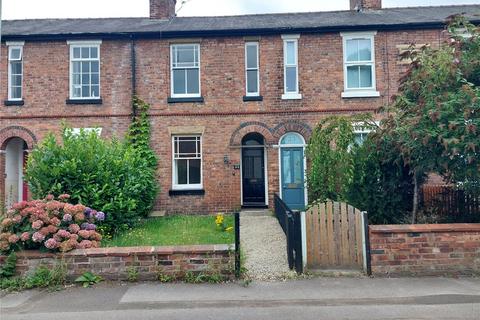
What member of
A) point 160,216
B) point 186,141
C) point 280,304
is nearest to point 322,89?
point 186,141

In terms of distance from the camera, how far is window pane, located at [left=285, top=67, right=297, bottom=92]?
45.1 feet

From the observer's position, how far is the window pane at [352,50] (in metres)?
13.7

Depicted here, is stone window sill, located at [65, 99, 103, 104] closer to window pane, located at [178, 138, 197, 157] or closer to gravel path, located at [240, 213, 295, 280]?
window pane, located at [178, 138, 197, 157]

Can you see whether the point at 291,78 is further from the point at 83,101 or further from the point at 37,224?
the point at 37,224

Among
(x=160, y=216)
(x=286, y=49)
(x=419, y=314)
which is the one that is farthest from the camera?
(x=286, y=49)

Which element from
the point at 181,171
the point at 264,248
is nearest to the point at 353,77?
the point at 181,171

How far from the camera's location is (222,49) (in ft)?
45.2

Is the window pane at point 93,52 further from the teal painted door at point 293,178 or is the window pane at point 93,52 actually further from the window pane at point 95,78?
the teal painted door at point 293,178

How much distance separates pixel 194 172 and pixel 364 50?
25.3 feet

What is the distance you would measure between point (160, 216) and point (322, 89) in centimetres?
734

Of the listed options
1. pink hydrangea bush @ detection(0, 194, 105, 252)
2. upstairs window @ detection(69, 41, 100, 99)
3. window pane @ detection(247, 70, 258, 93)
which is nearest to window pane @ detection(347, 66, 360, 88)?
window pane @ detection(247, 70, 258, 93)

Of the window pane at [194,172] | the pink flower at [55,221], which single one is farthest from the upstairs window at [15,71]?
the pink flower at [55,221]

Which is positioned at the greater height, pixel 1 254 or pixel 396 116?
pixel 396 116

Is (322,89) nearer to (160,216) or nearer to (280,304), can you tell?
(160,216)
